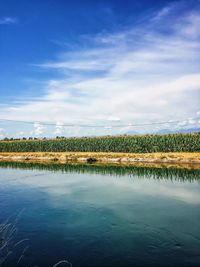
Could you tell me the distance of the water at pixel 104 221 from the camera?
46.3 feet

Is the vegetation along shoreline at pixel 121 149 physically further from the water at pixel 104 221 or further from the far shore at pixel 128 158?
the water at pixel 104 221

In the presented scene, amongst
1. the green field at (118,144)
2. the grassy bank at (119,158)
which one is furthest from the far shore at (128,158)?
the green field at (118,144)

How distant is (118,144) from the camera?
67.1m

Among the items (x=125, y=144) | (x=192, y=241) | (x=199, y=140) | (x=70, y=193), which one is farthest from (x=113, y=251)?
(x=125, y=144)

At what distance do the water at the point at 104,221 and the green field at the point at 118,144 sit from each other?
71.2ft

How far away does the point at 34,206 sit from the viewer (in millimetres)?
24406

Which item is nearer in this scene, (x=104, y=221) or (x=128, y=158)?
(x=104, y=221)

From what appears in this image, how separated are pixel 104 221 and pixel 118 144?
4772cm

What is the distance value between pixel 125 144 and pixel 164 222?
154 ft

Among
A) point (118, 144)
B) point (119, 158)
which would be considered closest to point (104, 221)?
point (119, 158)

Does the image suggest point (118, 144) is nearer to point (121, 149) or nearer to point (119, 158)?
point (121, 149)

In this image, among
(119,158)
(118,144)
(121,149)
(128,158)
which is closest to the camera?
(128,158)

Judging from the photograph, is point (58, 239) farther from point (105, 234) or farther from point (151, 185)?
point (151, 185)

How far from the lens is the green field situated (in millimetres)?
58688
